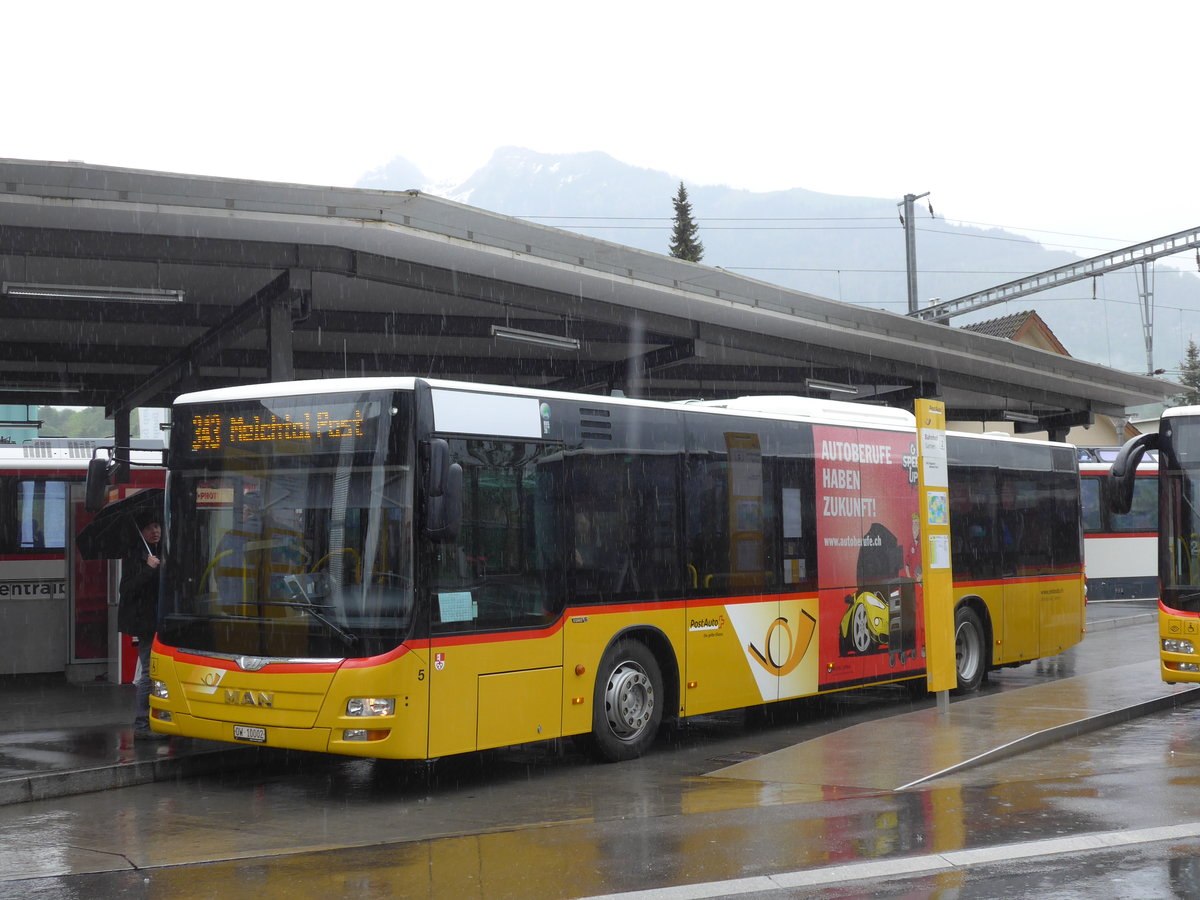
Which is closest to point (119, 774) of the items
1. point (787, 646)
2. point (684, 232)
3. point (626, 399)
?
point (626, 399)

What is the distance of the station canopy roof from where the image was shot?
13.7 meters

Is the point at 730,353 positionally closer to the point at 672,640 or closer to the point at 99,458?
the point at 672,640

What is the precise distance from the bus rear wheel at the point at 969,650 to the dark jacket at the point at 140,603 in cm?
867

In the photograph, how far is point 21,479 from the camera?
654 inches

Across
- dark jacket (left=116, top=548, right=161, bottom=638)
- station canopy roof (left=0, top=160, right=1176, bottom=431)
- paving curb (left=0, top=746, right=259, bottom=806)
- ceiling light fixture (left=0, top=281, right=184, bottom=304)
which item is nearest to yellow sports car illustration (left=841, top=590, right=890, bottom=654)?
station canopy roof (left=0, top=160, right=1176, bottom=431)

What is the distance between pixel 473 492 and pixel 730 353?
15031mm

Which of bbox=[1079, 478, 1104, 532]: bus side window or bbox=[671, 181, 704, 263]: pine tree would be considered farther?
bbox=[671, 181, 704, 263]: pine tree

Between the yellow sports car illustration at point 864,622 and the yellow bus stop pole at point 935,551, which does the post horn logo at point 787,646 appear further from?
the yellow bus stop pole at point 935,551

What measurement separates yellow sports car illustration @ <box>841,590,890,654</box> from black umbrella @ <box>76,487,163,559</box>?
263 inches

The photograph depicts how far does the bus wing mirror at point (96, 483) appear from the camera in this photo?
1045 centimetres

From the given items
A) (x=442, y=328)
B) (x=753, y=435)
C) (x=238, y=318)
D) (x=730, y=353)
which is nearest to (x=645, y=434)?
(x=753, y=435)

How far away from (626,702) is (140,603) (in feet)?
14.0

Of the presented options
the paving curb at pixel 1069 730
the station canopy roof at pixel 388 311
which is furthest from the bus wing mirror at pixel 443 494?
the station canopy roof at pixel 388 311

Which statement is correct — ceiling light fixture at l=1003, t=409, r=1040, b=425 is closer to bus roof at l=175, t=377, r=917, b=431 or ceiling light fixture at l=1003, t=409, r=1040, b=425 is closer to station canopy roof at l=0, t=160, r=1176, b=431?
station canopy roof at l=0, t=160, r=1176, b=431
